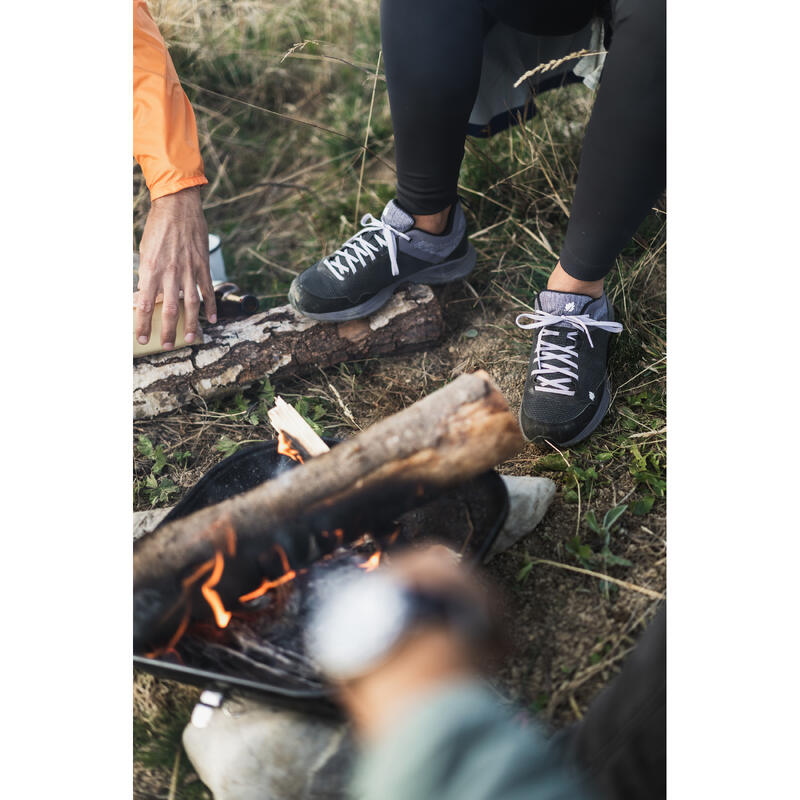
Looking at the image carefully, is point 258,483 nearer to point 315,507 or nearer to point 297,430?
point 297,430

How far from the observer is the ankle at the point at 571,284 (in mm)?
1319

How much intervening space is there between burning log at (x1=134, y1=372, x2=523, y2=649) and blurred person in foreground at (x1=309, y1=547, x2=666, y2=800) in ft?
0.32

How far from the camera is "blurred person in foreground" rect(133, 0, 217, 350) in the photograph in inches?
50.1

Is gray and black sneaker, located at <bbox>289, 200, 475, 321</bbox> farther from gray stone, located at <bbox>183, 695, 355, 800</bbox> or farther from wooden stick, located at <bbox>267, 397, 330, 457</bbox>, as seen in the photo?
gray stone, located at <bbox>183, 695, 355, 800</bbox>

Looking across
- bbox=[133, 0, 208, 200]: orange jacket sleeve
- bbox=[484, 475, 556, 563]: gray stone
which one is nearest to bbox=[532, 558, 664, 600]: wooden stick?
bbox=[484, 475, 556, 563]: gray stone

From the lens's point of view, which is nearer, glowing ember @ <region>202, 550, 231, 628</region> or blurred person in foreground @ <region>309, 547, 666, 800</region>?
blurred person in foreground @ <region>309, 547, 666, 800</region>

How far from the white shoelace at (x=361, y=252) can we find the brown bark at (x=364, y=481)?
1.98 feet

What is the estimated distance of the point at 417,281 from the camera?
1545mm

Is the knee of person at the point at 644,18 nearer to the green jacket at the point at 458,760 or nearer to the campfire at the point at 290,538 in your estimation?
the campfire at the point at 290,538

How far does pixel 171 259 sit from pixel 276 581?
2.34ft

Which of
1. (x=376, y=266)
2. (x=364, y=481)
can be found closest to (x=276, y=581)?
(x=364, y=481)

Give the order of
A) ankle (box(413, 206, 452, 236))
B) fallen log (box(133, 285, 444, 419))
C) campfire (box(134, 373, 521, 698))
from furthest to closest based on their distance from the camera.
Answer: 1. ankle (box(413, 206, 452, 236))
2. fallen log (box(133, 285, 444, 419))
3. campfire (box(134, 373, 521, 698))

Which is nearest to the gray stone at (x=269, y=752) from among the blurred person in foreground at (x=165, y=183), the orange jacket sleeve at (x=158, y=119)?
the blurred person in foreground at (x=165, y=183)

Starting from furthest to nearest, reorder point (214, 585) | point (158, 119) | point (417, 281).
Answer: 1. point (417, 281)
2. point (158, 119)
3. point (214, 585)
